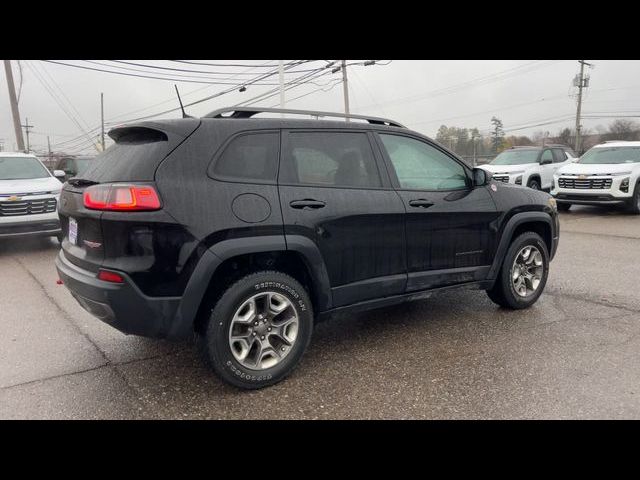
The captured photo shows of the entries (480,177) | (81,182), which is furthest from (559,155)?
(81,182)

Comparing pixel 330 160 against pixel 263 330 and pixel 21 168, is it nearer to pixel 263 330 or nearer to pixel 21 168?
pixel 263 330

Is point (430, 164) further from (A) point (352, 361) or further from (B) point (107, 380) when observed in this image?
(B) point (107, 380)

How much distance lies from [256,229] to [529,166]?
12.3 meters

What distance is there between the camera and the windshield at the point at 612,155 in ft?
37.5

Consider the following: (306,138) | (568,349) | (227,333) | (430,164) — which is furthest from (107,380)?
(568,349)

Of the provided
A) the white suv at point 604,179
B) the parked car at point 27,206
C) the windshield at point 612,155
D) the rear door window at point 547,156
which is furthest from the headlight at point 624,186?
the parked car at point 27,206

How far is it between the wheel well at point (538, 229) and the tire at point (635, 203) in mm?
8143

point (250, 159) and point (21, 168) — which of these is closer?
point (250, 159)

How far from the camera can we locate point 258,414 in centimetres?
270

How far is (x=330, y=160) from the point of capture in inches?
131

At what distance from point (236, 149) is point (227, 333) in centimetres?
119

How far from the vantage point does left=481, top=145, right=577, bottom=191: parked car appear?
12.9 m

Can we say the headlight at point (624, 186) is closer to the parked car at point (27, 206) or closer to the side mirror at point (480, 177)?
the side mirror at point (480, 177)

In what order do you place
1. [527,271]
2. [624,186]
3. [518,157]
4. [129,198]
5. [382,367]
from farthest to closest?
1. [518,157]
2. [624,186]
3. [527,271]
4. [382,367]
5. [129,198]
